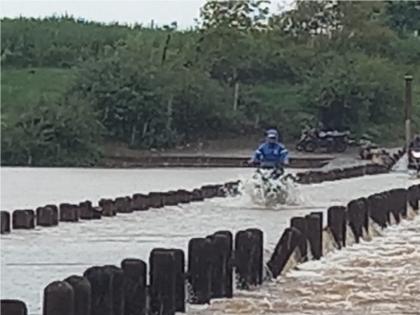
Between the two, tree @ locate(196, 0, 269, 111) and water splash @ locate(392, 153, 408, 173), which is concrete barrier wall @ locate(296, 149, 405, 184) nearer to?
water splash @ locate(392, 153, 408, 173)

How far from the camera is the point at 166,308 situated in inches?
449

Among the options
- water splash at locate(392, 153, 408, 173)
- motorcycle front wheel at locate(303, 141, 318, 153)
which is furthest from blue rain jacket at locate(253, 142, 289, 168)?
motorcycle front wheel at locate(303, 141, 318, 153)

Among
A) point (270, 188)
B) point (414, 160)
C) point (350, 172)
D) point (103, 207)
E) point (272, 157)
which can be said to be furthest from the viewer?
point (414, 160)

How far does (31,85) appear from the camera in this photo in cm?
6278

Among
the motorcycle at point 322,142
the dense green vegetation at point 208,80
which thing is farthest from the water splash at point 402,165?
the dense green vegetation at point 208,80

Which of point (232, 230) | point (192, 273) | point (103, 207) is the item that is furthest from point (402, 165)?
point (192, 273)

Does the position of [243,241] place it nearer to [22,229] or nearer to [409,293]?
[409,293]

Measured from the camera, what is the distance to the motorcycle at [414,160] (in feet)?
121

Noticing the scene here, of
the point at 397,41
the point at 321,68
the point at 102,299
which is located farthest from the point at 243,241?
the point at 397,41

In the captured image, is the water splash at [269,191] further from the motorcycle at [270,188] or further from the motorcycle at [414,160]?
the motorcycle at [414,160]

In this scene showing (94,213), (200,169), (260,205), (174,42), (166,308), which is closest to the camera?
(166,308)

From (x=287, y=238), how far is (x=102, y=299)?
4853 mm

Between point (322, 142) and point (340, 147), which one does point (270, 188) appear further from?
point (340, 147)

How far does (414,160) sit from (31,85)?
2941 centimetres
